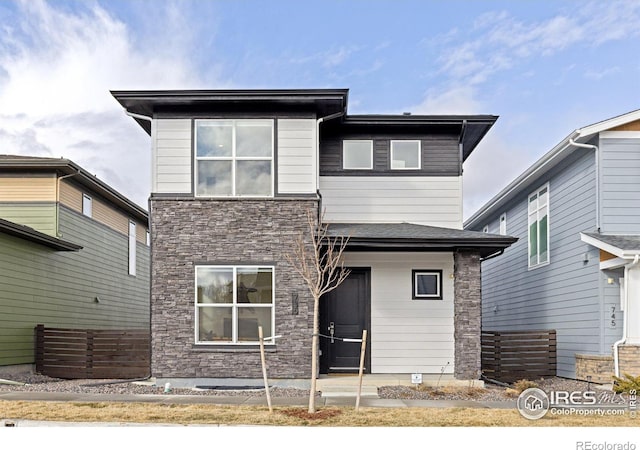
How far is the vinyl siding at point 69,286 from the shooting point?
1653cm

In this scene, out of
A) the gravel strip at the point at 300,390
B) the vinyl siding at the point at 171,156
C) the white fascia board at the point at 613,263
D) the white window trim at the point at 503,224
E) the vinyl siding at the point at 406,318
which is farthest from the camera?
the white window trim at the point at 503,224

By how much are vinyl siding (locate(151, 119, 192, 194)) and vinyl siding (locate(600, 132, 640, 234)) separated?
8.64 meters

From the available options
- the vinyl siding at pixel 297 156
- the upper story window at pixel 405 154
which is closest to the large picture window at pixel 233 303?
the vinyl siding at pixel 297 156

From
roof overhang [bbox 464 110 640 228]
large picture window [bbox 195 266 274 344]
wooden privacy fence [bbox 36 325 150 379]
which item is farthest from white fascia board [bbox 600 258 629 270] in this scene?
wooden privacy fence [bbox 36 325 150 379]

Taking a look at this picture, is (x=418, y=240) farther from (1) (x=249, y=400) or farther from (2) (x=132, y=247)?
(2) (x=132, y=247)

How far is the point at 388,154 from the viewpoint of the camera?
52.1 feet

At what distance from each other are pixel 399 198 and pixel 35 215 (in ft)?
31.9

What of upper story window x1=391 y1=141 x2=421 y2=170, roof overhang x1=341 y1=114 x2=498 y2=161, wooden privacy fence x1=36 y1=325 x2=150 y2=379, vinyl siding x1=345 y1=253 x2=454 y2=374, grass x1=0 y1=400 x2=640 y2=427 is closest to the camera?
grass x1=0 y1=400 x2=640 y2=427

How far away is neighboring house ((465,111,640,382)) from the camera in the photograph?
1412 cm

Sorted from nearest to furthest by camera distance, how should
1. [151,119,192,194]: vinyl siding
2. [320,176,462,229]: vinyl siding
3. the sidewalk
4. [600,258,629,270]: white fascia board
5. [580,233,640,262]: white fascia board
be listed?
the sidewalk < [580,233,640,262]: white fascia board < [600,258,629,270]: white fascia board < [151,119,192,194]: vinyl siding < [320,176,462,229]: vinyl siding

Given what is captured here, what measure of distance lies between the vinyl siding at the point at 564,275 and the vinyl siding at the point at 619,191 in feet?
1.31

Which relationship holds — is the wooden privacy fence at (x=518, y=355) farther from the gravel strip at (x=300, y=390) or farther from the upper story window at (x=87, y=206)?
the upper story window at (x=87, y=206)

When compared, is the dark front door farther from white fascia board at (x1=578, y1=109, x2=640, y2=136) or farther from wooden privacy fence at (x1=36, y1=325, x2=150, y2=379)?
white fascia board at (x1=578, y1=109, x2=640, y2=136)

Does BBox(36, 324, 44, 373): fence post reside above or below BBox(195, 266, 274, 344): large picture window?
below
